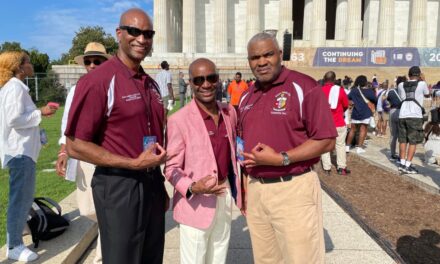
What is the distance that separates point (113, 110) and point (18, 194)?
6.92 ft

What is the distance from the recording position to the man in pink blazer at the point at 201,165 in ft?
8.64

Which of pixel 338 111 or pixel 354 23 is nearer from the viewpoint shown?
pixel 338 111

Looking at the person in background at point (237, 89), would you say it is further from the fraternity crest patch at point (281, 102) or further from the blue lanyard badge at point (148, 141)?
the blue lanyard badge at point (148, 141)

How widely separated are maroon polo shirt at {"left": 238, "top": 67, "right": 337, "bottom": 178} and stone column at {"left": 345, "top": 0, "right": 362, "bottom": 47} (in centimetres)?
4385

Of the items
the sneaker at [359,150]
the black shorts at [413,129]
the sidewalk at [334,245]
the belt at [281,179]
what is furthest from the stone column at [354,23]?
the belt at [281,179]

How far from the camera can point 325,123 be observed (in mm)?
2520

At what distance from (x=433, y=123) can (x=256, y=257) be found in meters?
7.10

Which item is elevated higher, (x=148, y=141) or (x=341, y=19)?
(x=341, y=19)

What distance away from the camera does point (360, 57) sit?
118ft

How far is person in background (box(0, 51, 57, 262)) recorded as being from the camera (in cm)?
359

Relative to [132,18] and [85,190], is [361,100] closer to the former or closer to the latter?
[85,190]

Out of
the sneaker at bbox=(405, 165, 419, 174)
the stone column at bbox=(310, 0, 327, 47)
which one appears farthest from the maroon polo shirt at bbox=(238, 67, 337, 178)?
the stone column at bbox=(310, 0, 327, 47)

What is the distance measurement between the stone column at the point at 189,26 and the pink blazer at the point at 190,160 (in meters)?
41.4

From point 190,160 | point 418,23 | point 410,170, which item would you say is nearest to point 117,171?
point 190,160
